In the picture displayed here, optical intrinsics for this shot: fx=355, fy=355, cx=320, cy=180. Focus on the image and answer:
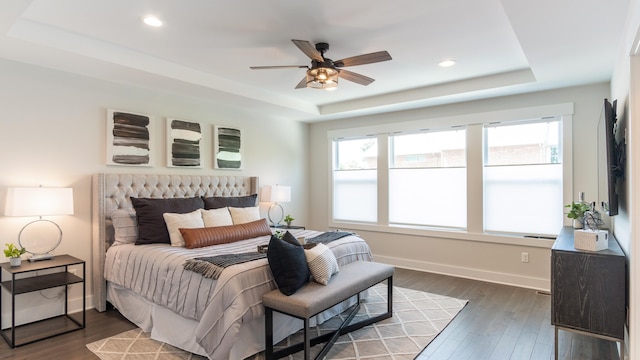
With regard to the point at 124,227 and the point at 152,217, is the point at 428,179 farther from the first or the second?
the point at 124,227

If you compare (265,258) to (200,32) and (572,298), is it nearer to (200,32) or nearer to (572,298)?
(200,32)

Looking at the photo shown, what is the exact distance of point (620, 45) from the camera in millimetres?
2844

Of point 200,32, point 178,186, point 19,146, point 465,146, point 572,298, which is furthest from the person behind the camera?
point 465,146

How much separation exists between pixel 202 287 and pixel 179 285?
285 mm

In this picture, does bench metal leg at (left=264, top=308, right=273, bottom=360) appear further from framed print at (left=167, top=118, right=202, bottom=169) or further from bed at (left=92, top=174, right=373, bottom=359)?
framed print at (left=167, top=118, right=202, bottom=169)

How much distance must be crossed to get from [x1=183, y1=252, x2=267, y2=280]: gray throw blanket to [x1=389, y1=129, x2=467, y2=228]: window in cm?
322

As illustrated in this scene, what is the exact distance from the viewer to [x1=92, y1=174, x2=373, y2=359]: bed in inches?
98.2

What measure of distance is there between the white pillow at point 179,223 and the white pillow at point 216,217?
0.26ft

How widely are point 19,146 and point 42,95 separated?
54 cm

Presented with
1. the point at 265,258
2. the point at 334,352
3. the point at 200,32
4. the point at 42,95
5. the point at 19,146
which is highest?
the point at 200,32

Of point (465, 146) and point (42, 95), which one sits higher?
point (42, 95)

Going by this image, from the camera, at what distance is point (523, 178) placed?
457 centimetres

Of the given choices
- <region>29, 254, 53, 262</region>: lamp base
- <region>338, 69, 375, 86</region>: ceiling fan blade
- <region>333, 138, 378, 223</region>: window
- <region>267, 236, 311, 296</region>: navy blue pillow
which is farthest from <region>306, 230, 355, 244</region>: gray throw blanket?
<region>29, 254, 53, 262</region>: lamp base

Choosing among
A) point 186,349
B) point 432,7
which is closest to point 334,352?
point 186,349
